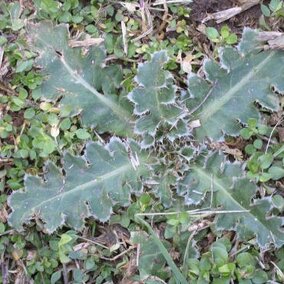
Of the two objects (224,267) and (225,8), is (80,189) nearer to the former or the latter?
(224,267)

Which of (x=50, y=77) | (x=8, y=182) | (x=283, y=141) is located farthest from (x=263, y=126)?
(x=8, y=182)

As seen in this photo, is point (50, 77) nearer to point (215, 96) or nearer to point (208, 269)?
point (215, 96)

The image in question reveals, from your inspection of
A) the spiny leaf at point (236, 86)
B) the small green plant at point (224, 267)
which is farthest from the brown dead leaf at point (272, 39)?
the small green plant at point (224, 267)

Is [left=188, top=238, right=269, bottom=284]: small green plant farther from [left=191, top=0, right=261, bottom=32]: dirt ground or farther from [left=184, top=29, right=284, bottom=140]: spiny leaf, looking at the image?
[left=191, top=0, right=261, bottom=32]: dirt ground

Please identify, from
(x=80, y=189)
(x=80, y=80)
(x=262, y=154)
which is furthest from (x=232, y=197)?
(x=80, y=80)

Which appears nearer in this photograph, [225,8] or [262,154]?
[262,154]

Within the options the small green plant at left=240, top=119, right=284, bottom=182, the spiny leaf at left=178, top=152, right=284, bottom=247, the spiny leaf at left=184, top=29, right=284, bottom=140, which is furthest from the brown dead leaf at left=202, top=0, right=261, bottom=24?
the spiny leaf at left=178, top=152, right=284, bottom=247
